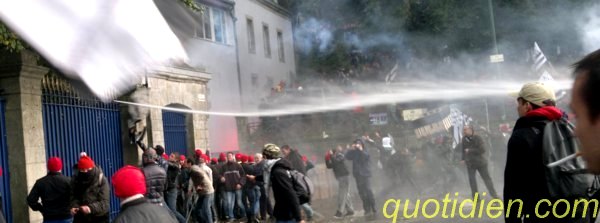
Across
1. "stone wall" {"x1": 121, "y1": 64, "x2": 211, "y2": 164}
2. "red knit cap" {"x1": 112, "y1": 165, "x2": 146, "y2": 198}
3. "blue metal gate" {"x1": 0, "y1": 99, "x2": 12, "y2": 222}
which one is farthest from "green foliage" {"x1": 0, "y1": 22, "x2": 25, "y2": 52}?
"stone wall" {"x1": 121, "y1": 64, "x2": 211, "y2": 164}

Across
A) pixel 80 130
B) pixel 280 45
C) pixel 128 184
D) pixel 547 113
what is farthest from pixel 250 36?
pixel 547 113

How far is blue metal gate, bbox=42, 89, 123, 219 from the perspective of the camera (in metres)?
10.8

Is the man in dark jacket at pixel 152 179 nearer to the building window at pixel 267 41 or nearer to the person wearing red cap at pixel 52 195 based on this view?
the person wearing red cap at pixel 52 195

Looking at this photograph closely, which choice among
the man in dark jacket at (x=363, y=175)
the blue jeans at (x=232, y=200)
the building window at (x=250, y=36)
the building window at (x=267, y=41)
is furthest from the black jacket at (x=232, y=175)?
the building window at (x=267, y=41)

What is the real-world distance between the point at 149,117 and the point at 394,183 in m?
7.04

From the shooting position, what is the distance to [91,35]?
2.13 metres

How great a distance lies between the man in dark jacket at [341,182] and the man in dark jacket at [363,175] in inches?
8.0

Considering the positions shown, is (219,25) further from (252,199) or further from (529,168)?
(529,168)

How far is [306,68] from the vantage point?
1410 inches

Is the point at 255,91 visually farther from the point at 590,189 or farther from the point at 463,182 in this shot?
the point at 590,189

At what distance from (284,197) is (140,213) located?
336 cm

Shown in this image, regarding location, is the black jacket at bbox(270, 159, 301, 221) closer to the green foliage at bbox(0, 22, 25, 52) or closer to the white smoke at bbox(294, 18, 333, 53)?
the green foliage at bbox(0, 22, 25, 52)

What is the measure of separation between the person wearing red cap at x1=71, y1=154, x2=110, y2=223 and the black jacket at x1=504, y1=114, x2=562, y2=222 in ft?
16.6

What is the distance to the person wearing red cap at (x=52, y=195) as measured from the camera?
307 inches
